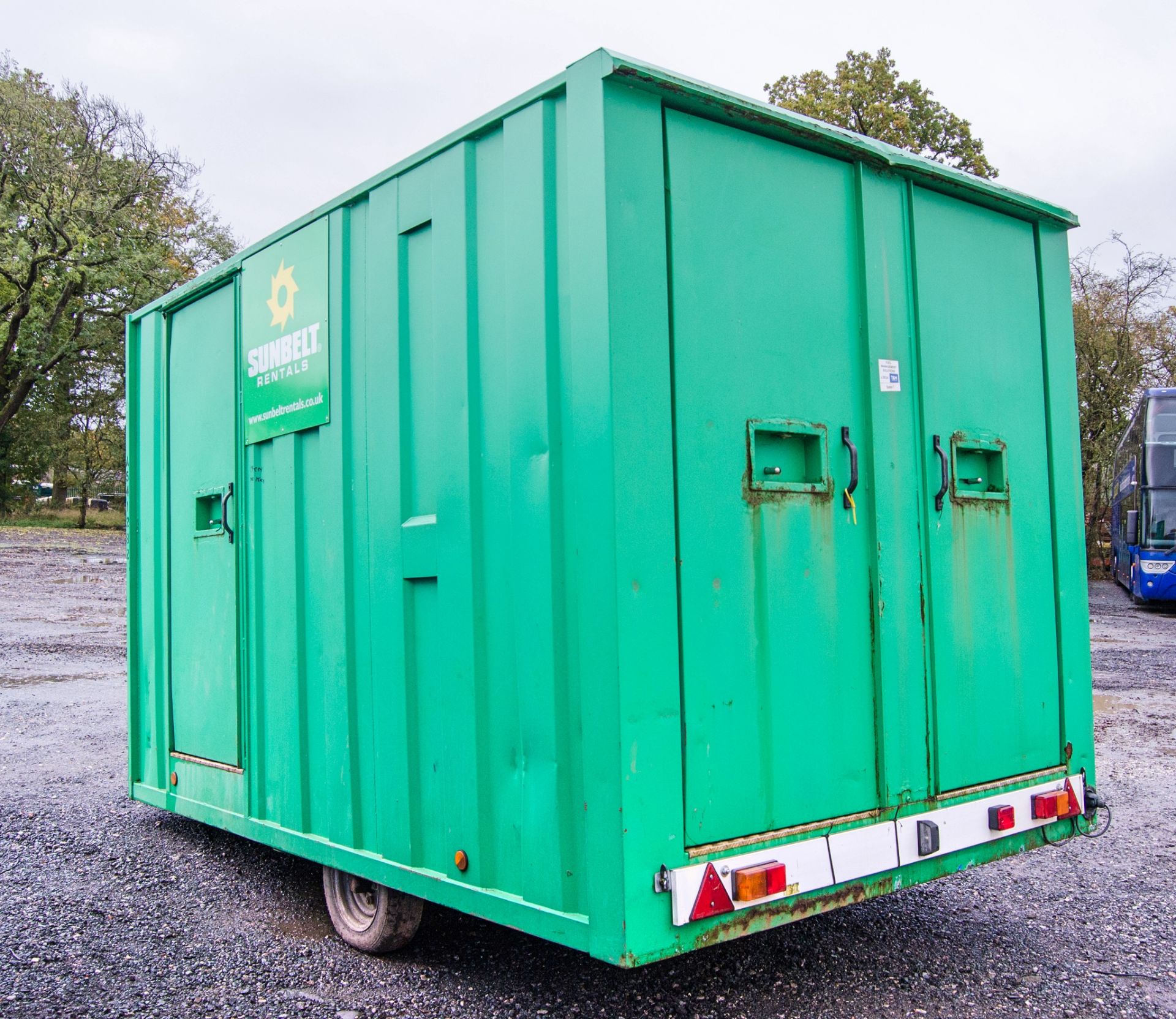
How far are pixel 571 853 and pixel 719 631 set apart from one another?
0.69m

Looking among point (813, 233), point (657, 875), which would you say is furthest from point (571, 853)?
point (813, 233)

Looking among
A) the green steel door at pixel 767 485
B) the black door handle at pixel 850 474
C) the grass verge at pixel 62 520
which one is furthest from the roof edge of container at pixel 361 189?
the grass verge at pixel 62 520

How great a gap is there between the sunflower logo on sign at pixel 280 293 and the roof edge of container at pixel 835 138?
1755mm

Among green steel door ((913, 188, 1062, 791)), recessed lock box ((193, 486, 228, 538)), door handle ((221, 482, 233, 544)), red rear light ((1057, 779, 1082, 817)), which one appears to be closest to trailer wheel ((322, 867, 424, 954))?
door handle ((221, 482, 233, 544))

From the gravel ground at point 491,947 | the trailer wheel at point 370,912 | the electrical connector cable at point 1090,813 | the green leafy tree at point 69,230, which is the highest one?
the green leafy tree at point 69,230

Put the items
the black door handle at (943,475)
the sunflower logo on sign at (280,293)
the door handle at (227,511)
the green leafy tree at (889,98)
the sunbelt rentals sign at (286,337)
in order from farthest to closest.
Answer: the green leafy tree at (889,98), the door handle at (227,511), the sunflower logo on sign at (280,293), the sunbelt rentals sign at (286,337), the black door handle at (943,475)

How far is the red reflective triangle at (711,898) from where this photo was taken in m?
2.50

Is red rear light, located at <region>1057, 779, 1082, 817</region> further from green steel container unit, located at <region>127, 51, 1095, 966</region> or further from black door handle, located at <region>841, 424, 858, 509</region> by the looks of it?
black door handle, located at <region>841, 424, 858, 509</region>

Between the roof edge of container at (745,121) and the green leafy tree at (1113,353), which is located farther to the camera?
the green leafy tree at (1113,353)

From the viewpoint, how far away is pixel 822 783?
2883 mm

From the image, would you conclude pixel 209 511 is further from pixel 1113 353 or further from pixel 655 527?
pixel 1113 353

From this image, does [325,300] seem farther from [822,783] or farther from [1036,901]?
[1036,901]

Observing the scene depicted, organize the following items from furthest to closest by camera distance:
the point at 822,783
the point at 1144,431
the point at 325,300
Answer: the point at 1144,431
the point at 325,300
the point at 822,783

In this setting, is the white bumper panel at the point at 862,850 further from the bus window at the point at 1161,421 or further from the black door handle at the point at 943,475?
the bus window at the point at 1161,421
